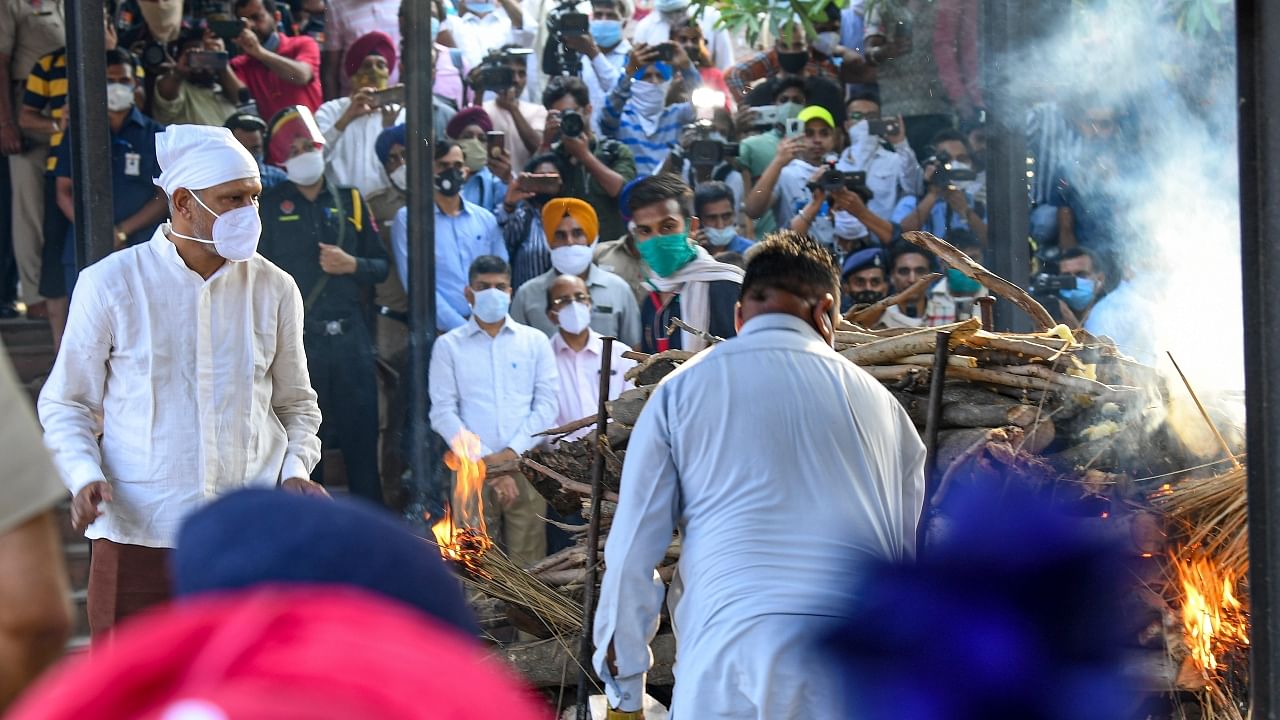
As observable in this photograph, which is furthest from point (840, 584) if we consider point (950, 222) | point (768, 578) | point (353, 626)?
point (950, 222)

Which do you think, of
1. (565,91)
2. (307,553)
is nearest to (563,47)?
(565,91)

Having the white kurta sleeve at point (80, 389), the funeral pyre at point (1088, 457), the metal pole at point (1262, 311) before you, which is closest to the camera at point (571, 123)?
the funeral pyre at point (1088, 457)

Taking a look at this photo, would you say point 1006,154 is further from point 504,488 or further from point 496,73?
point 504,488

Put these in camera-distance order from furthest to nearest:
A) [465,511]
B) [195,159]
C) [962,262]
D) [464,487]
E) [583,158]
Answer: [583,158]
[464,487]
[465,511]
[962,262]
[195,159]

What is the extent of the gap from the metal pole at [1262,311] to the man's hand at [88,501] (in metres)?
3.27

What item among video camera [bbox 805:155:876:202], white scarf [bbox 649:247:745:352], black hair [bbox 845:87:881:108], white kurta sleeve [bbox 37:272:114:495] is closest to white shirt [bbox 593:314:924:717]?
white kurta sleeve [bbox 37:272:114:495]

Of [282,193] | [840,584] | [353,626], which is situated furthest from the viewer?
[282,193]

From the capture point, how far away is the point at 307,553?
4.25 ft

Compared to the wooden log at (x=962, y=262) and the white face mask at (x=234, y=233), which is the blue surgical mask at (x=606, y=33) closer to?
the wooden log at (x=962, y=262)

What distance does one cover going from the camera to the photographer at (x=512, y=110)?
8883 mm

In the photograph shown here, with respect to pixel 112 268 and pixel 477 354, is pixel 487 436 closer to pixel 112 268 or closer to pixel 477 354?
pixel 477 354

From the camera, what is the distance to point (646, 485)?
3.87m

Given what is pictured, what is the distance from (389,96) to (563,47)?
1.18 metres

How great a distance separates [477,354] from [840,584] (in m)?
4.86
